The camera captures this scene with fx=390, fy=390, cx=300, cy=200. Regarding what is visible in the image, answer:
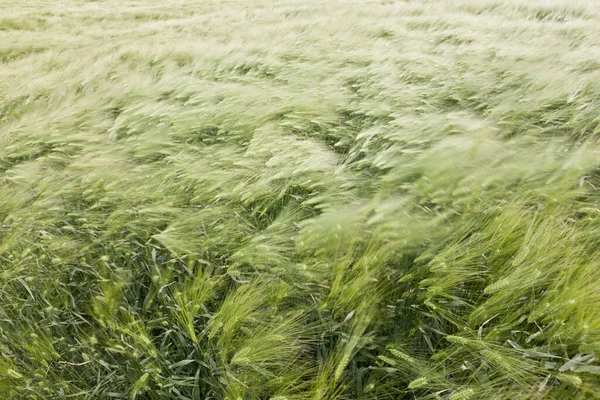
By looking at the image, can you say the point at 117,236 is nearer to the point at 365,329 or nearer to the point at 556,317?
the point at 365,329

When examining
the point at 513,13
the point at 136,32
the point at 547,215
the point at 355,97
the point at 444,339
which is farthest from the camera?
the point at 136,32

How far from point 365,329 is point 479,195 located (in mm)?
664

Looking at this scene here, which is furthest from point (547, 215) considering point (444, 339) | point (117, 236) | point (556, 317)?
point (117, 236)

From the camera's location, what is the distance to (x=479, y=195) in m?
1.44

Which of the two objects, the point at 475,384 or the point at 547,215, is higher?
the point at 547,215

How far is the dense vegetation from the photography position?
43.1 inches

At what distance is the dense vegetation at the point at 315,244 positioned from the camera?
1095 millimetres

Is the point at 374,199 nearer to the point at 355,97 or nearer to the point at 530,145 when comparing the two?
the point at 530,145

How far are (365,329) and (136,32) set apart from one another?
30.4 ft

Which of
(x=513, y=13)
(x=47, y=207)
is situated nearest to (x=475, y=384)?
(x=47, y=207)

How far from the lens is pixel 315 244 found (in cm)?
139

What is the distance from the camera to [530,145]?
5.93 feet

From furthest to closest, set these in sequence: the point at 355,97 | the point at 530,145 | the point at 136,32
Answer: the point at 136,32 → the point at 355,97 → the point at 530,145

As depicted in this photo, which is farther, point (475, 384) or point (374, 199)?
point (374, 199)
